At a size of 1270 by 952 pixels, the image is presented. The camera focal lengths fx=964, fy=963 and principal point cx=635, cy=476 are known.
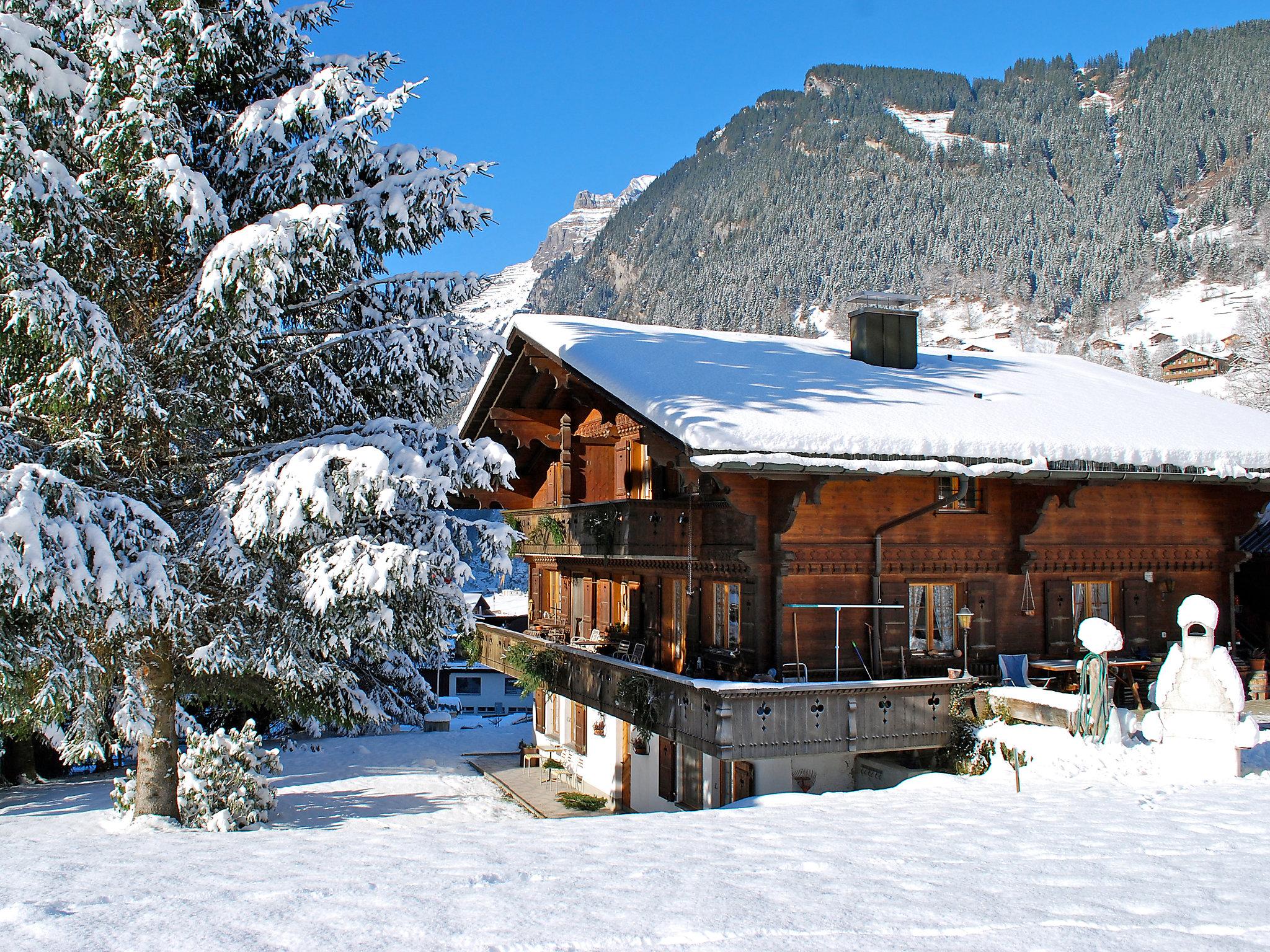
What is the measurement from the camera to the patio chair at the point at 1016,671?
14.9m

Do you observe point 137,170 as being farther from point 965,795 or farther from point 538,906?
point 965,795

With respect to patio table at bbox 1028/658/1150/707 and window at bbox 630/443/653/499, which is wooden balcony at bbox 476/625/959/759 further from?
window at bbox 630/443/653/499

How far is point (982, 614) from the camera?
1545cm

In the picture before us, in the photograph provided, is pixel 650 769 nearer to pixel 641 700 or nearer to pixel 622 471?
pixel 641 700

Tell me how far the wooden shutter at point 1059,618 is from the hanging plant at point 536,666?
8.42 m

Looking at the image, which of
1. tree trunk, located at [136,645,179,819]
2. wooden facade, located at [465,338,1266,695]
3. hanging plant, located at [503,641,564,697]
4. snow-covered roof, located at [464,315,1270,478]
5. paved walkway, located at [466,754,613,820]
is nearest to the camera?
tree trunk, located at [136,645,179,819]

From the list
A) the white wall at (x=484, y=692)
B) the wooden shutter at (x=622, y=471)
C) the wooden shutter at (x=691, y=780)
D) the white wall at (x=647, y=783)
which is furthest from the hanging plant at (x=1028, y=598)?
the white wall at (x=484, y=692)

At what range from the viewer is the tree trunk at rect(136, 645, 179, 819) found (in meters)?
12.4

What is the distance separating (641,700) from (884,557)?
14.2 ft

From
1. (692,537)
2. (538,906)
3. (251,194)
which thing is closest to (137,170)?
(251,194)

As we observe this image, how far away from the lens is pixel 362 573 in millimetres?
10539

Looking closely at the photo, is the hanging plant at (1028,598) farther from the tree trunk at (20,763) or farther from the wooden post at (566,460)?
the tree trunk at (20,763)

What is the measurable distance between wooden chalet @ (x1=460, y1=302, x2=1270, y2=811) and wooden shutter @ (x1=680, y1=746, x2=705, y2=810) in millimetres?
60

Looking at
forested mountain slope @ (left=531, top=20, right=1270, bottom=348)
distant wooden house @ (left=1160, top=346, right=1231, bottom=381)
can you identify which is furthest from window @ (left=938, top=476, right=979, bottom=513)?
forested mountain slope @ (left=531, top=20, right=1270, bottom=348)
